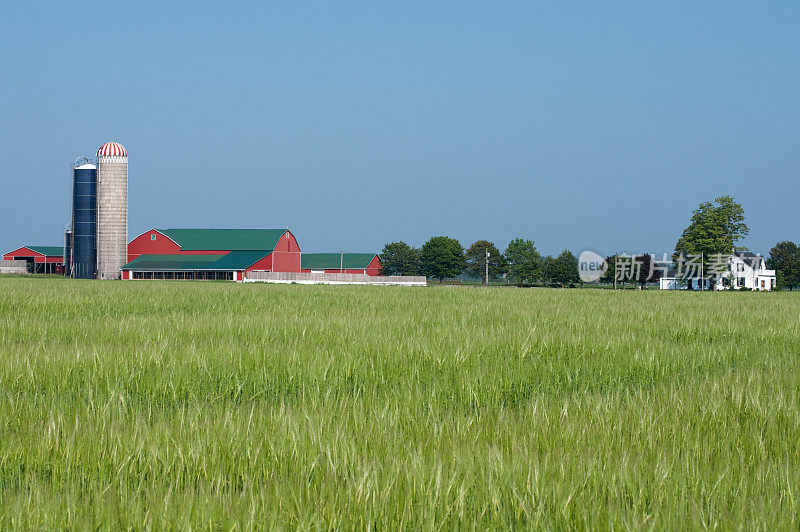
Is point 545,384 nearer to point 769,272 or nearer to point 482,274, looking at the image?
point 769,272

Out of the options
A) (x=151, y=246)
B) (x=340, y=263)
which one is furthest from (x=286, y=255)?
(x=340, y=263)

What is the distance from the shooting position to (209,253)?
81.1 m

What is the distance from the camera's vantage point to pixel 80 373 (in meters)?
5.06

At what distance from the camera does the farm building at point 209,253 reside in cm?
7500

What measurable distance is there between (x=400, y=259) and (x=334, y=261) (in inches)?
843

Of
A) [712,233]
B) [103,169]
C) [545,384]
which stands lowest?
[545,384]


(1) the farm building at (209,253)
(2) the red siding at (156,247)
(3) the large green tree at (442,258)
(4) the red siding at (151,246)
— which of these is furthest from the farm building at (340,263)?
(4) the red siding at (151,246)

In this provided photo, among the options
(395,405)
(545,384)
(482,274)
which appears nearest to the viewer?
(395,405)

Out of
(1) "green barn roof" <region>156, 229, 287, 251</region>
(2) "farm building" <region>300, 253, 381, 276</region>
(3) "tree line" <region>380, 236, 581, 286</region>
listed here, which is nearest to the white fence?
(1) "green barn roof" <region>156, 229, 287, 251</region>

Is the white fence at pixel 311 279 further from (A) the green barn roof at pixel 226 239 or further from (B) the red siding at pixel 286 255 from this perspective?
(A) the green barn roof at pixel 226 239

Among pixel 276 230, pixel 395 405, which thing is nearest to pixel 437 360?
pixel 395 405

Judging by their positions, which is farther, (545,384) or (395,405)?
(545,384)

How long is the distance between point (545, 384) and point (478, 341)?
82.9 inches

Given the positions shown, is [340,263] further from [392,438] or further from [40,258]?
[392,438]
